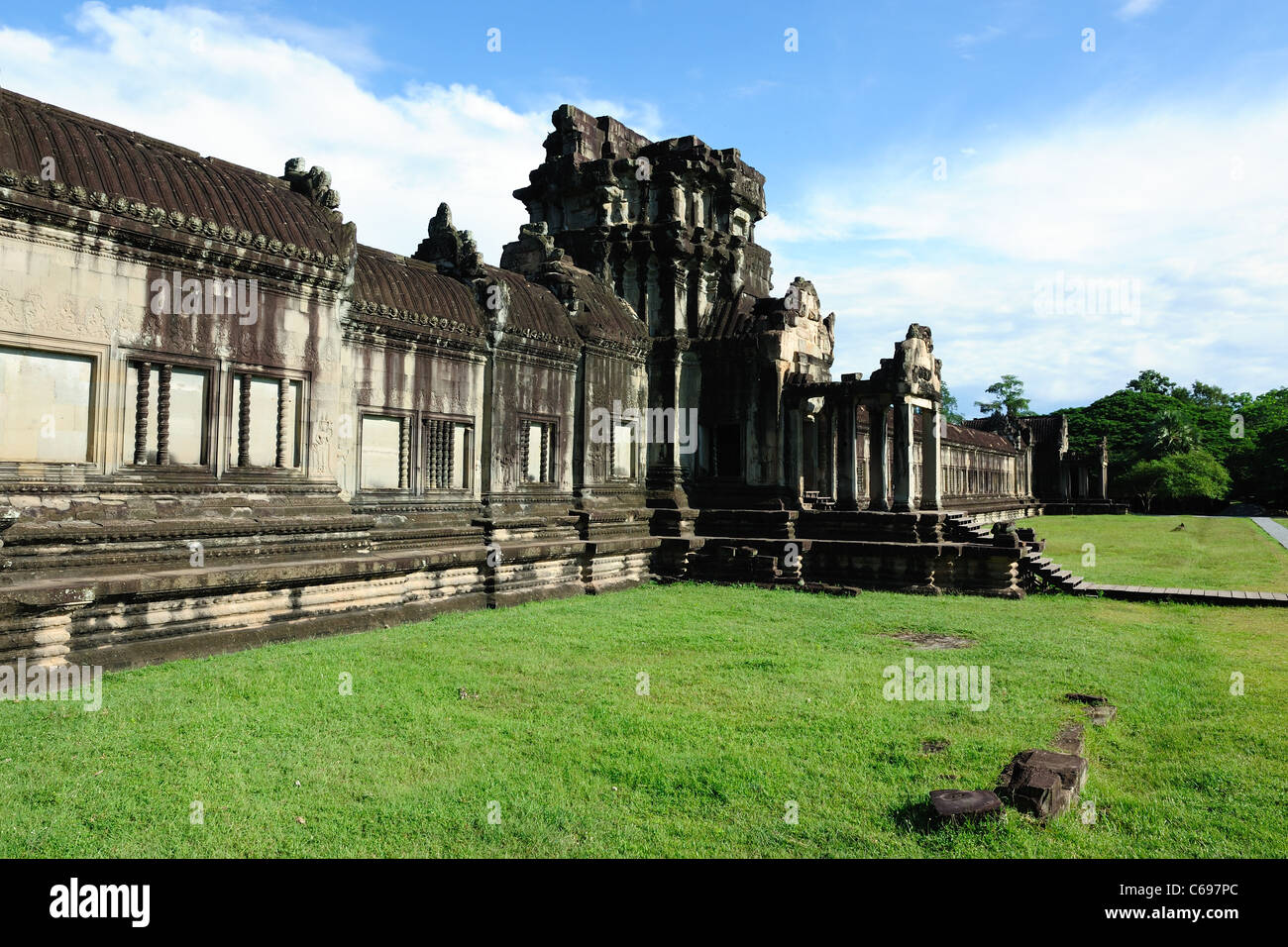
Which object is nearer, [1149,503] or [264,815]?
[264,815]

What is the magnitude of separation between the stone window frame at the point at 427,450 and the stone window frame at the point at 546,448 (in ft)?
3.61

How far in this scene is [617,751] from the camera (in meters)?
5.89

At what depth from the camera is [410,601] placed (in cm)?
1129

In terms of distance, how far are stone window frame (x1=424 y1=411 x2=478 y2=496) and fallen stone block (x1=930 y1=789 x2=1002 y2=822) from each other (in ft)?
29.7

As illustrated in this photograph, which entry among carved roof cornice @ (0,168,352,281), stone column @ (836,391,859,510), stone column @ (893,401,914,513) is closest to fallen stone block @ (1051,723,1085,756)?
carved roof cornice @ (0,168,352,281)

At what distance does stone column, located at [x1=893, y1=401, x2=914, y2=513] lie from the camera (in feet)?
53.4

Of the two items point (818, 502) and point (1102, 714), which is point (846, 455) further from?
point (1102, 714)

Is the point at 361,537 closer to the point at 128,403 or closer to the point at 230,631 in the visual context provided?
the point at 230,631

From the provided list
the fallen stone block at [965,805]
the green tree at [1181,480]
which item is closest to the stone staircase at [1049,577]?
the fallen stone block at [965,805]

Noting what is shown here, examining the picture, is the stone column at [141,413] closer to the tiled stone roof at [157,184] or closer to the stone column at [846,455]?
the tiled stone roof at [157,184]

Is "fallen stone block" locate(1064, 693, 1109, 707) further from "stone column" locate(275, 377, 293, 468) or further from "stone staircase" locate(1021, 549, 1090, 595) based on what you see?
"stone column" locate(275, 377, 293, 468)

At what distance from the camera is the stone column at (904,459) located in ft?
53.4

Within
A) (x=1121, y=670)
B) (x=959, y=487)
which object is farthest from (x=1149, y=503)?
(x=1121, y=670)
